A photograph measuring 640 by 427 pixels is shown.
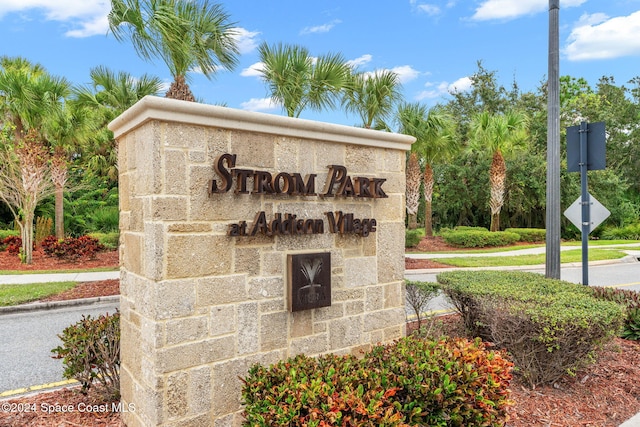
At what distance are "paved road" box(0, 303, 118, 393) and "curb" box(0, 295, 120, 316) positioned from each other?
12 centimetres

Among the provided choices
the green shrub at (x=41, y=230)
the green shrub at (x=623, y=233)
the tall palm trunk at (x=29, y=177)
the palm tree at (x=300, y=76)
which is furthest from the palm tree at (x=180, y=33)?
the green shrub at (x=623, y=233)

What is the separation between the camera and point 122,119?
10.8 ft

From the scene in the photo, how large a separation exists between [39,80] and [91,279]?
819 centimetres

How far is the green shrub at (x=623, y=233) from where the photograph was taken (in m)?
27.4

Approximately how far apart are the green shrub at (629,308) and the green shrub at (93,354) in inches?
247

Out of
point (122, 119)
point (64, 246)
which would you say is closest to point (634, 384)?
point (122, 119)

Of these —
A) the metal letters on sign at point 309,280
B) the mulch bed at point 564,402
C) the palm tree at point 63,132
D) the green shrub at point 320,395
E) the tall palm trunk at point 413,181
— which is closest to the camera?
the green shrub at point 320,395

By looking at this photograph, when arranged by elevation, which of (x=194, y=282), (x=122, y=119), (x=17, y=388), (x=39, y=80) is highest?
(x=39, y=80)

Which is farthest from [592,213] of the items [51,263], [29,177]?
[29,177]

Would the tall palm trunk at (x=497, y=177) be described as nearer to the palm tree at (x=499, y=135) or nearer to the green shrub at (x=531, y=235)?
the palm tree at (x=499, y=135)

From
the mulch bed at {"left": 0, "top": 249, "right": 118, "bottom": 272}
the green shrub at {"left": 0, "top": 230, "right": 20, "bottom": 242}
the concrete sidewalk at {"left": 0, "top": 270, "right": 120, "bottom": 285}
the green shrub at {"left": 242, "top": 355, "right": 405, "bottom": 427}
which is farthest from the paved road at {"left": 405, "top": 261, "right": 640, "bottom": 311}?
the green shrub at {"left": 0, "top": 230, "right": 20, "bottom": 242}

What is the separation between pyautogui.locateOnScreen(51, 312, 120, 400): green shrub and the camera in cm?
376

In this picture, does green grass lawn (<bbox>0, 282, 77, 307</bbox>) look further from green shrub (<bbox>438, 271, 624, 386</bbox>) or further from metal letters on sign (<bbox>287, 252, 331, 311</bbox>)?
green shrub (<bbox>438, 271, 624, 386</bbox>)

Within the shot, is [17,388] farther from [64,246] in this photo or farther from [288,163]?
[64,246]
